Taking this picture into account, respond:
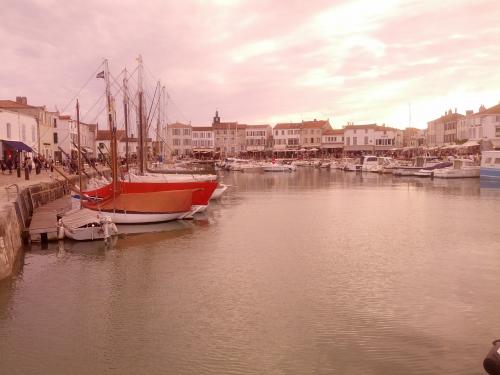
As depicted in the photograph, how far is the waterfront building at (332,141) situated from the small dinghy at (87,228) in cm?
11621

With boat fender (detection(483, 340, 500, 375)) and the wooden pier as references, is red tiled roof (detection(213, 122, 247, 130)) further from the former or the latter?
boat fender (detection(483, 340, 500, 375))

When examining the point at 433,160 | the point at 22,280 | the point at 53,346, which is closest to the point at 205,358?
the point at 53,346

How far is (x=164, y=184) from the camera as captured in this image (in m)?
31.3

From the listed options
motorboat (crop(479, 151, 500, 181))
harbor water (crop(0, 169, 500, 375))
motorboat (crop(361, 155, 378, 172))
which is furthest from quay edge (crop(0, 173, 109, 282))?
motorboat (crop(361, 155, 378, 172))

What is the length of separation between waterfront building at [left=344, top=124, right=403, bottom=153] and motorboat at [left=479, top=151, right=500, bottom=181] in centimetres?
6584

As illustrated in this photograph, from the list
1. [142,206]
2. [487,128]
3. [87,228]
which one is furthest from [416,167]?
[87,228]

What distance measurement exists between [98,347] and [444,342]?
8.64m

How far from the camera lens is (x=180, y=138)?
141 meters

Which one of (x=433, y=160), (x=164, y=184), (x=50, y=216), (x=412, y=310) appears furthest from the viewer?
(x=433, y=160)

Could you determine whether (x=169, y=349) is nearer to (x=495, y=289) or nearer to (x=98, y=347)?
(x=98, y=347)

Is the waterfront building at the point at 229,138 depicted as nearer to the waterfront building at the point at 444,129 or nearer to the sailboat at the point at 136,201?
the waterfront building at the point at 444,129

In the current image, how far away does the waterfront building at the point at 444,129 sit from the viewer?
373 feet

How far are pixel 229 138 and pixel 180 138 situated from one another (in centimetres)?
1596

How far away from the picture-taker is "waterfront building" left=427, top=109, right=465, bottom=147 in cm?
11375
